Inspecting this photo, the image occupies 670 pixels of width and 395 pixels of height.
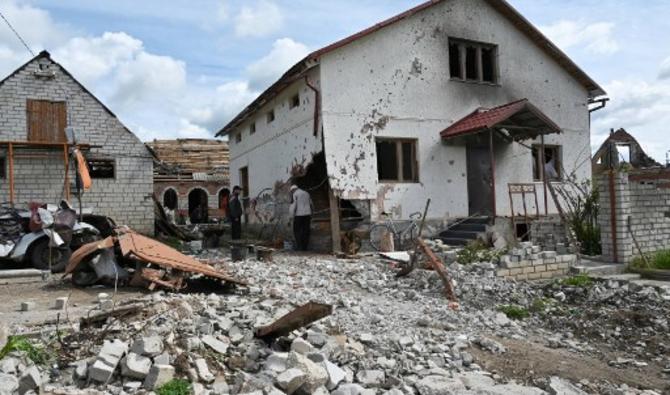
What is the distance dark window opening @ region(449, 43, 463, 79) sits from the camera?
14.1 m

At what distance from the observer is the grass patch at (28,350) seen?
14.4 ft

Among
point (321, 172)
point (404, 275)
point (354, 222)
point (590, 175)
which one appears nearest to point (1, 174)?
point (321, 172)

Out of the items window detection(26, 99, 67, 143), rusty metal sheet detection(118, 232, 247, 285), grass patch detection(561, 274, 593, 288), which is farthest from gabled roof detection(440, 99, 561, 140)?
window detection(26, 99, 67, 143)

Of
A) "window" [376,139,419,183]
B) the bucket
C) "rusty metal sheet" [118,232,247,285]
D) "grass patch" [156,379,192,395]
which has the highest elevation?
"window" [376,139,419,183]

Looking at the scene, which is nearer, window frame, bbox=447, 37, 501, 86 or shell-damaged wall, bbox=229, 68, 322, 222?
shell-damaged wall, bbox=229, 68, 322, 222

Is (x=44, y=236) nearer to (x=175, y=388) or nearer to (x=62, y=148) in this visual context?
(x=62, y=148)

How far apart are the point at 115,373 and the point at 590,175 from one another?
49.4ft

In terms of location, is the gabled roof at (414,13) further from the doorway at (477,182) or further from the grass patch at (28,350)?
Result: the grass patch at (28,350)

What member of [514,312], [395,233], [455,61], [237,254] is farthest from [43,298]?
[455,61]

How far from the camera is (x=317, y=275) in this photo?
9.19 meters

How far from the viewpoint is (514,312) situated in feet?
23.5

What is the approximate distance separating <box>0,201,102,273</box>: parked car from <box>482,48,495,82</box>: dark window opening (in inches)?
422

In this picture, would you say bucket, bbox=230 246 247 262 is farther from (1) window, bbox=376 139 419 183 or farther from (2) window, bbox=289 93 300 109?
(2) window, bbox=289 93 300 109

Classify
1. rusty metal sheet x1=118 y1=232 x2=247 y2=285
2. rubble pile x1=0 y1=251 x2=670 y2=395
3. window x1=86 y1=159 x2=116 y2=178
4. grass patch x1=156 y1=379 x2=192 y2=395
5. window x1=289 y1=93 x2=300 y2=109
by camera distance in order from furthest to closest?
window x1=86 y1=159 x2=116 y2=178
window x1=289 y1=93 x2=300 y2=109
rusty metal sheet x1=118 y1=232 x2=247 y2=285
rubble pile x1=0 y1=251 x2=670 y2=395
grass patch x1=156 y1=379 x2=192 y2=395
